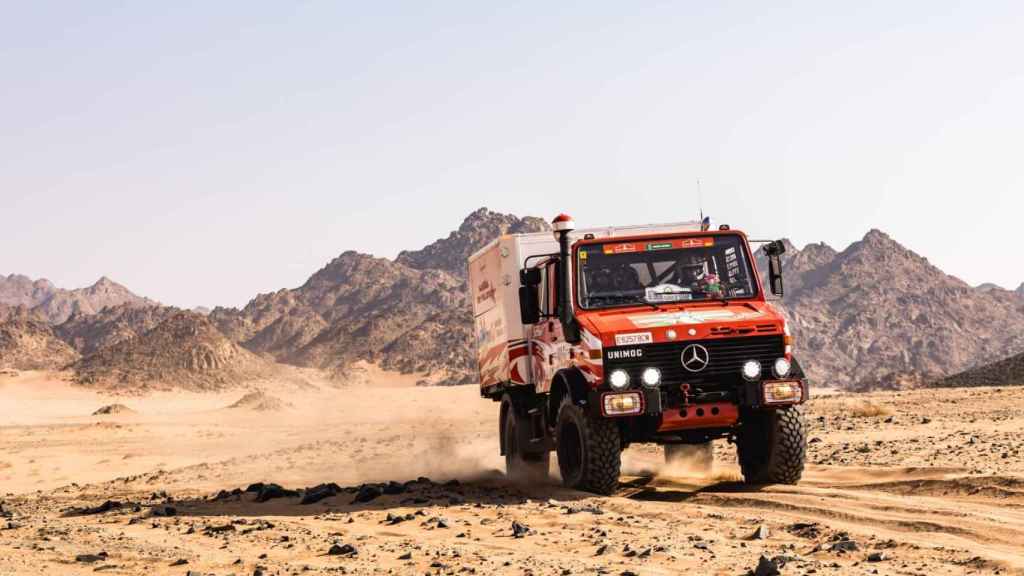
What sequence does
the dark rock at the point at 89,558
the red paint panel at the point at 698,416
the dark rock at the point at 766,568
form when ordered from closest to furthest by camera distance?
the dark rock at the point at 766,568 < the dark rock at the point at 89,558 < the red paint panel at the point at 698,416

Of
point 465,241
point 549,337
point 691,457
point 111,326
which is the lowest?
point 691,457

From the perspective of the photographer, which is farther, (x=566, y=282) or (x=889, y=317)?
(x=889, y=317)

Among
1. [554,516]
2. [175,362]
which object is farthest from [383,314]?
[554,516]

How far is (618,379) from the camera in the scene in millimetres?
13023

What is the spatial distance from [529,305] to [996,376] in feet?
120

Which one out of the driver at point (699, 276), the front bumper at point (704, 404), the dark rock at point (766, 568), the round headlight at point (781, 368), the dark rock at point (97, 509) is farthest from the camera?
the dark rock at point (97, 509)

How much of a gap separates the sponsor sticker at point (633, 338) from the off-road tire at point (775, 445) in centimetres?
169

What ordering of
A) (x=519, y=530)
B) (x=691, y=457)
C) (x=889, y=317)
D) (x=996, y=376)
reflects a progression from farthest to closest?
(x=889, y=317)
(x=996, y=376)
(x=691, y=457)
(x=519, y=530)

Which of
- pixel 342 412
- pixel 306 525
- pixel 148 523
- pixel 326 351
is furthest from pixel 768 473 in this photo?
pixel 326 351

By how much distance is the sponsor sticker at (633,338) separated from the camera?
13.0 m

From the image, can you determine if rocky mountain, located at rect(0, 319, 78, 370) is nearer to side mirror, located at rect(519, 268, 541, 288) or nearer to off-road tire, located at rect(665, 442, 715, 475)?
off-road tire, located at rect(665, 442, 715, 475)

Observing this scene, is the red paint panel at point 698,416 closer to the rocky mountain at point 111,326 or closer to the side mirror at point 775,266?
the side mirror at point 775,266

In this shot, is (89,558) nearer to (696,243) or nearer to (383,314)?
(696,243)

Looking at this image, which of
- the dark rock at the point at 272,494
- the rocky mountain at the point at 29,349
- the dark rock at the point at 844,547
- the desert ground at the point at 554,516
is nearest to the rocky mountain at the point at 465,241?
the rocky mountain at the point at 29,349
